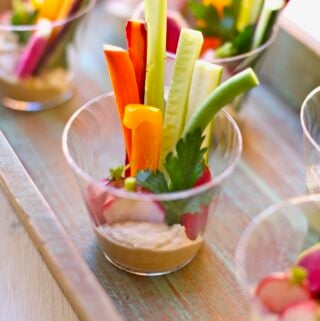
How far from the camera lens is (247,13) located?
3.01 ft

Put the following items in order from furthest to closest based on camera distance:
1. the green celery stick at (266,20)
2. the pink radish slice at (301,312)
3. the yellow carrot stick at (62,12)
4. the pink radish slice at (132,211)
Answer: the yellow carrot stick at (62,12), the green celery stick at (266,20), the pink radish slice at (132,211), the pink radish slice at (301,312)

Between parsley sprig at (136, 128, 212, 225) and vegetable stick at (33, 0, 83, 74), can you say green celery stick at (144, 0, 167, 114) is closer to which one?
parsley sprig at (136, 128, 212, 225)

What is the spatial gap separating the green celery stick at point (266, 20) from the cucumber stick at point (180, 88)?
176mm

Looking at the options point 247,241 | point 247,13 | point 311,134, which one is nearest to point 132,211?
point 247,241

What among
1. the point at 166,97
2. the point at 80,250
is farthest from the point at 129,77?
the point at 80,250

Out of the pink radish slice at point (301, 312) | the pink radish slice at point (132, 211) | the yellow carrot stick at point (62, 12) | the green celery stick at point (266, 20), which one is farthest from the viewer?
the yellow carrot stick at point (62, 12)

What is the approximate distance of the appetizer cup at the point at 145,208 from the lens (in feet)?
2.18

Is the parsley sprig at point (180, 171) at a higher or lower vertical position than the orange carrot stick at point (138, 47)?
lower

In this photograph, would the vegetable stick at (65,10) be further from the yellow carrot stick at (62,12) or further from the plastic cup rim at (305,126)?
the plastic cup rim at (305,126)

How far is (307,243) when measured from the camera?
2.22 ft

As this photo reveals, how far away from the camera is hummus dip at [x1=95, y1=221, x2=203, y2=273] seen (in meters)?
0.69

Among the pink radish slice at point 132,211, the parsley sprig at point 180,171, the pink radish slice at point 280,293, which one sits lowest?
the pink radish slice at point 132,211

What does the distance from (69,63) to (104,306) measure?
476 millimetres

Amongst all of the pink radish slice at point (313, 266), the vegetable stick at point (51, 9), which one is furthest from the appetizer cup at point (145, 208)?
the vegetable stick at point (51, 9)
